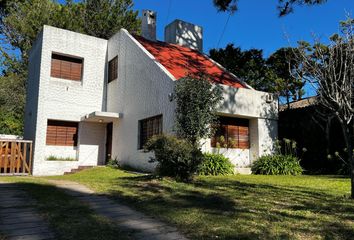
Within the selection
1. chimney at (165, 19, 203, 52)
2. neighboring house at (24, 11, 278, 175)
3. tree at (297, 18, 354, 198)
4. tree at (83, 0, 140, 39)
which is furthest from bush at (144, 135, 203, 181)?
tree at (83, 0, 140, 39)

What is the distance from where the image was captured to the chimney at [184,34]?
22.1 metres

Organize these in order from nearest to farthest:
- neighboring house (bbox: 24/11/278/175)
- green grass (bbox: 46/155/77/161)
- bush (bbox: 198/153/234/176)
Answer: bush (bbox: 198/153/234/176) < neighboring house (bbox: 24/11/278/175) < green grass (bbox: 46/155/77/161)

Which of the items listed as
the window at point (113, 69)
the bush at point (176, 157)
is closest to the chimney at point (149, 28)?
the window at point (113, 69)

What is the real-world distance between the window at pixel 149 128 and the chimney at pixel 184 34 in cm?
787

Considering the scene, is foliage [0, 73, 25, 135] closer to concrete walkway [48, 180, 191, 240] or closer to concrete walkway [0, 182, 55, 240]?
concrete walkway [0, 182, 55, 240]

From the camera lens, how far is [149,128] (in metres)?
15.5

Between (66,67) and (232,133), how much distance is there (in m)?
9.59

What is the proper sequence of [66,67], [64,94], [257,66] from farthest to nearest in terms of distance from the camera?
→ [257,66] → [66,67] → [64,94]

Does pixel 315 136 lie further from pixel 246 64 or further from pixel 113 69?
pixel 113 69

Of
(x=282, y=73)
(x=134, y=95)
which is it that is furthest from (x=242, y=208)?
(x=282, y=73)

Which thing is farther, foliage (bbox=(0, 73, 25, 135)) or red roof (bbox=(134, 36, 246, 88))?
foliage (bbox=(0, 73, 25, 135))

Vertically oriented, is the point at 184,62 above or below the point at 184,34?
below

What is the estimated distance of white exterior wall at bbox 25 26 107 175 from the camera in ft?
57.3

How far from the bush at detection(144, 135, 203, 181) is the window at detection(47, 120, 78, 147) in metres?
9.09
